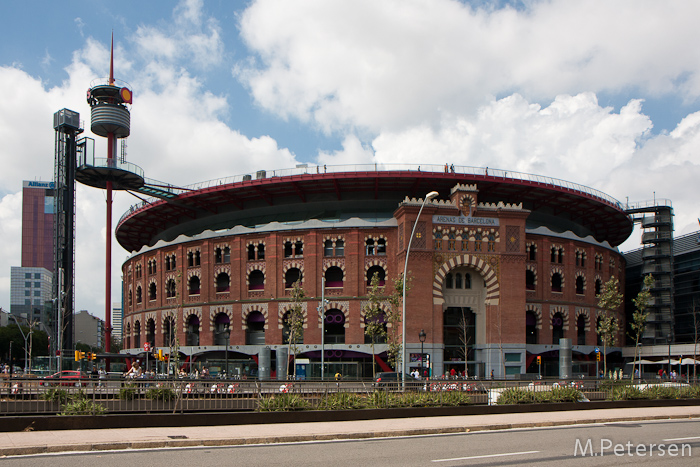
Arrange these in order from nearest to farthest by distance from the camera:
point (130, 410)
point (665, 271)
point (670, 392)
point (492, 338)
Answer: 1. point (130, 410)
2. point (670, 392)
3. point (492, 338)
4. point (665, 271)

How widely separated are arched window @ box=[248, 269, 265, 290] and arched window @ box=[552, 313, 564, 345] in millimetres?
29967

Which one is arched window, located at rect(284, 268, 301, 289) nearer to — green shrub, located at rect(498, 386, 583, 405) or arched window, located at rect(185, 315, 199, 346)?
arched window, located at rect(185, 315, 199, 346)

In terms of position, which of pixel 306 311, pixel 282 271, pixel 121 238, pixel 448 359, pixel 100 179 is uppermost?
pixel 100 179

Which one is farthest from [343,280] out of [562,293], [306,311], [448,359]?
[562,293]

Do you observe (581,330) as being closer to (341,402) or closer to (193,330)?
(193,330)

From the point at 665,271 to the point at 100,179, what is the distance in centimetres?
7151

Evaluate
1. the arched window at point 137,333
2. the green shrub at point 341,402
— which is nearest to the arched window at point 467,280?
the green shrub at point 341,402

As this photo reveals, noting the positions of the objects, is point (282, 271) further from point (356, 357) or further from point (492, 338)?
point (492, 338)

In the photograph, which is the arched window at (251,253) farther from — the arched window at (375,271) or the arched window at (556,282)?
the arched window at (556,282)

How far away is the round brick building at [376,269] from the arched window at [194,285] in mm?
109

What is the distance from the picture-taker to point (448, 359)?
60125 mm

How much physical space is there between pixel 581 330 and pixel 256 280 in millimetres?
35010

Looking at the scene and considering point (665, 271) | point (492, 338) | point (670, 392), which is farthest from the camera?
point (665, 271)

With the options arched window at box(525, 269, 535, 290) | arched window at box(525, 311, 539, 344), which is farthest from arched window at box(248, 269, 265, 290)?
arched window at box(525, 311, 539, 344)
